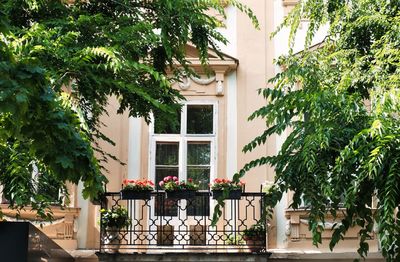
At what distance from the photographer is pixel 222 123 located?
41.8 ft

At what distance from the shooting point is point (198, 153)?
12727 millimetres

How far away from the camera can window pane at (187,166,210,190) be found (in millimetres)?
12532

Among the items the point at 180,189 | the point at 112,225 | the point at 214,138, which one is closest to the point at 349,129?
the point at 180,189

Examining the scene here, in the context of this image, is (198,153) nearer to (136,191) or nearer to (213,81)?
(213,81)

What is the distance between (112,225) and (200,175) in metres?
2.02

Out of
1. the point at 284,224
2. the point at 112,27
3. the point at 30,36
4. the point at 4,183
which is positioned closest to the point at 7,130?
the point at 30,36

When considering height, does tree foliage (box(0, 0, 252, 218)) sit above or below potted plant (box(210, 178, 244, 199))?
above

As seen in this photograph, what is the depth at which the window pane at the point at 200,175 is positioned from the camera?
493 inches

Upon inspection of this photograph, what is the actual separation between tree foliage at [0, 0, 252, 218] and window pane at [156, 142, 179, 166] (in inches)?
84.3

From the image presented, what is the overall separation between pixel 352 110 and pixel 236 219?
16.2ft

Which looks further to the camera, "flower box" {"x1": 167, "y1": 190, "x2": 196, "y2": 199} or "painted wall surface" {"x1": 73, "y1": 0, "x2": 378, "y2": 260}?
"painted wall surface" {"x1": 73, "y1": 0, "x2": 378, "y2": 260}

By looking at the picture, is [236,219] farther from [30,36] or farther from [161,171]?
[30,36]

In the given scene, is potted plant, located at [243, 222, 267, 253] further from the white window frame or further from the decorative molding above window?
the decorative molding above window

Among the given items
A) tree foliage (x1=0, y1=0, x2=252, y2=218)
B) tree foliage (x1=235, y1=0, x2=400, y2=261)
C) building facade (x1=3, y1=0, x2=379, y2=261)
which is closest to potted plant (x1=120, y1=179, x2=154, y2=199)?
building facade (x1=3, y1=0, x2=379, y2=261)
